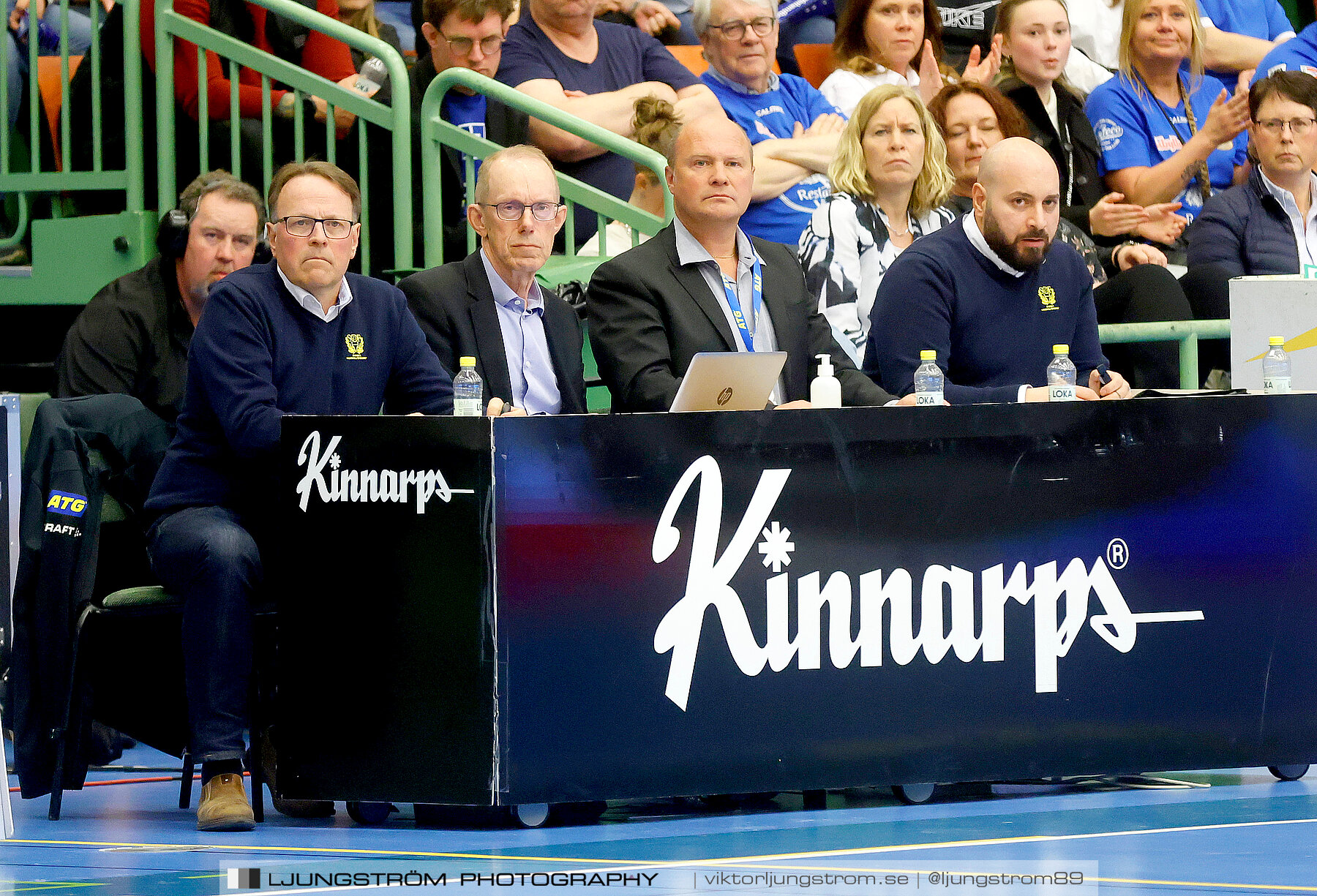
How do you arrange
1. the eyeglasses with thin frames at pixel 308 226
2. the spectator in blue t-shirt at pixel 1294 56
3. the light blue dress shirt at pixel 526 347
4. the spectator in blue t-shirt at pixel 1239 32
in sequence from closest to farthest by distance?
the eyeglasses with thin frames at pixel 308 226
the light blue dress shirt at pixel 526 347
the spectator in blue t-shirt at pixel 1294 56
the spectator in blue t-shirt at pixel 1239 32

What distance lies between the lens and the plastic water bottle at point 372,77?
→ 6.66 m

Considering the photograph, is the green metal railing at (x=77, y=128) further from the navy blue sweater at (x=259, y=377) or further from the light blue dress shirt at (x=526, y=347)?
the navy blue sweater at (x=259, y=377)

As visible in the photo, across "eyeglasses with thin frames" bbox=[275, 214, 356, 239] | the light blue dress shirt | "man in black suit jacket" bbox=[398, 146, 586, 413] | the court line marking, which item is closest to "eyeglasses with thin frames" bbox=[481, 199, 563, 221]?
"man in black suit jacket" bbox=[398, 146, 586, 413]

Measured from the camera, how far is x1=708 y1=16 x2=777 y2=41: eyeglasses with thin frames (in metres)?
7.46

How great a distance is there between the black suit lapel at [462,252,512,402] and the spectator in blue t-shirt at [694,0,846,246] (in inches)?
91.2

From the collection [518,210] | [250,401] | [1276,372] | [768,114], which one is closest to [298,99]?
[518,210]

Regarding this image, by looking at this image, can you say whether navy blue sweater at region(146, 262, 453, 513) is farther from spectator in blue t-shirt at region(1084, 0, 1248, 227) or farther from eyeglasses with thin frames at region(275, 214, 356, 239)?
spectator in blue t-shirt at region(1084, 0, 1248, 227)

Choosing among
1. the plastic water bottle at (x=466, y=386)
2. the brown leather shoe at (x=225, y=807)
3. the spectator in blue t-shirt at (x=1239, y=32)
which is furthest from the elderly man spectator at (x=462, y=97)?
the spectator in blue t-shirt at (x=1239, y=32)

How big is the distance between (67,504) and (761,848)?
7.11 feet

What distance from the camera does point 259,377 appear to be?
4.51 metres

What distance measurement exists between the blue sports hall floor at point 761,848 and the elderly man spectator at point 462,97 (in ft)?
9.51

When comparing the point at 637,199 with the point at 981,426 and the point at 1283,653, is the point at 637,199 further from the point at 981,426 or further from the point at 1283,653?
the point at 1283,653

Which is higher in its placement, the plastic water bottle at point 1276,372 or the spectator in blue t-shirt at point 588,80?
the spectator in blue t-shirt at point 588,80

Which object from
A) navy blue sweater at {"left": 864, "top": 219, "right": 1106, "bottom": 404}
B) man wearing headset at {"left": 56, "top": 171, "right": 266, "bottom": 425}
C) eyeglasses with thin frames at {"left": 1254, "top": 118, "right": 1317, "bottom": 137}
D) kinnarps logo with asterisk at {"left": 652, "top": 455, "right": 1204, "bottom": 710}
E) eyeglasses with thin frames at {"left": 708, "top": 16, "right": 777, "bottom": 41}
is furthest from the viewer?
eyeglasses with thin frames at {"left": 708, "top": 16, "right": 777, "bottom": 41}
